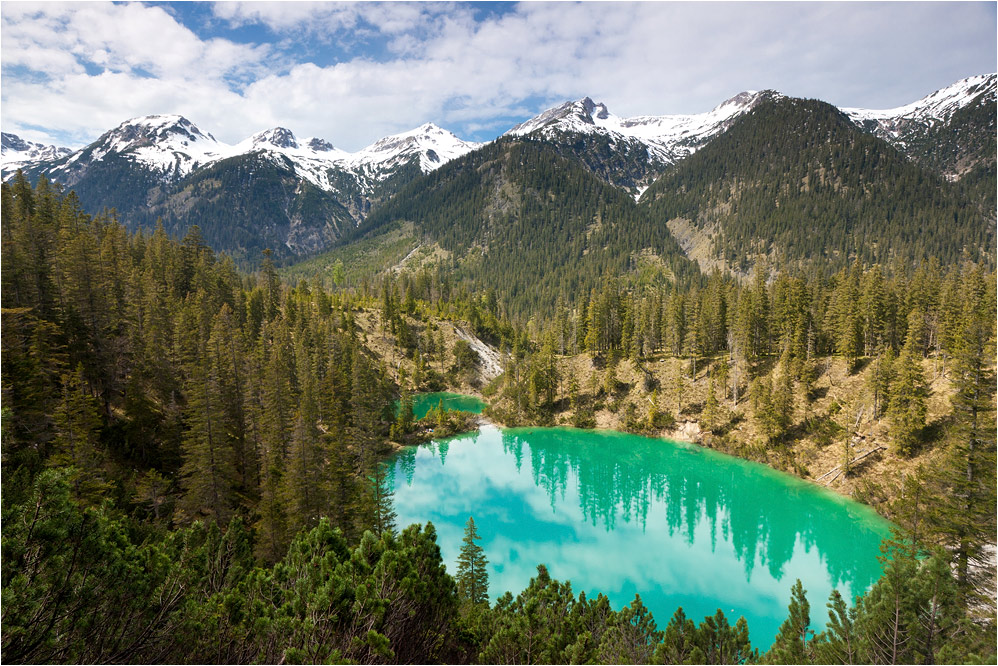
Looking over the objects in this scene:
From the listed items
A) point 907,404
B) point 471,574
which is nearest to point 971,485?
point 471,574

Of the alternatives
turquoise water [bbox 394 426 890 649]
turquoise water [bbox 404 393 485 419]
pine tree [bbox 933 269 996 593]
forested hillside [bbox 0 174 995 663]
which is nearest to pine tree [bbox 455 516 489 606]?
forested hillside [bbox 0 174 995 663]

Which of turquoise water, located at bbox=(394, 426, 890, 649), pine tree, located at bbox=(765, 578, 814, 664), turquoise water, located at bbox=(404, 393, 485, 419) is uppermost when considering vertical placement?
pine tree, located at bbox=(765, 578, 814, 664)

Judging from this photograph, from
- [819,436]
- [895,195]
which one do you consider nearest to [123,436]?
[819,436]

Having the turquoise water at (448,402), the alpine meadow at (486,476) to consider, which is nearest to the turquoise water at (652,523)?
the alpine meadow at (486,476)

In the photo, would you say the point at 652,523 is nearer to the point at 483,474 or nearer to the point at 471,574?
the point at 483,474

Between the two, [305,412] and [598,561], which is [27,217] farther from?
[598,561]

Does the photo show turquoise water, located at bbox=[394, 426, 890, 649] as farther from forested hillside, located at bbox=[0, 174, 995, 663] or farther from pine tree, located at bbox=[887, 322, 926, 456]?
pine tree, located at bbox=[887, 322, 926, 456]
